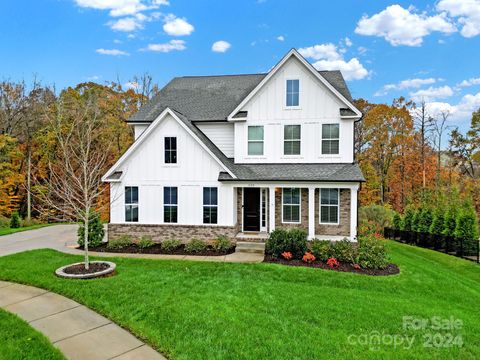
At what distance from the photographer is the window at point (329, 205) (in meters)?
14.2

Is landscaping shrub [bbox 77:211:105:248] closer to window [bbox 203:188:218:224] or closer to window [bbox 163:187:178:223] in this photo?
window [bbox 163:187:178:223]

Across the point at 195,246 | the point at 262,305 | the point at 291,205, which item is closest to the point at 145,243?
the point at 195,246

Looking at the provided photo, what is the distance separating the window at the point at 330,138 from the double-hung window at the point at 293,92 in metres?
1.78

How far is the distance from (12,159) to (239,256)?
26426 mm

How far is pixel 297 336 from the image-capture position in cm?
575

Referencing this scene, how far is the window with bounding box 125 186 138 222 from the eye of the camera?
14.4 m

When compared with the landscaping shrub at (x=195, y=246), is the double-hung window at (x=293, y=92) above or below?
above

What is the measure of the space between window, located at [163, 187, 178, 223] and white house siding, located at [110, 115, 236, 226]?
0.60 feet

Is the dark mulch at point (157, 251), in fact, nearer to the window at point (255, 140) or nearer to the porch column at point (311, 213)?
the porch column at point (311, 213)

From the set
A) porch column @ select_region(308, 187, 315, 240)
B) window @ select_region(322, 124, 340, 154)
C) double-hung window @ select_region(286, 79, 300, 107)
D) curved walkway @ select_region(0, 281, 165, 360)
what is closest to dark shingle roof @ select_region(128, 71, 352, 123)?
window @ select_region(322, 124, 340, 154)

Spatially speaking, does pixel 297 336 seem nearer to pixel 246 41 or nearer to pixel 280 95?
pixel 280 95

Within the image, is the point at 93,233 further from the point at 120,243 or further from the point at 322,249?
the point at 322,249

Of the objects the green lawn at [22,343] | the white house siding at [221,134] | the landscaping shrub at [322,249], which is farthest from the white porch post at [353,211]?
the green lawn at [22,343]

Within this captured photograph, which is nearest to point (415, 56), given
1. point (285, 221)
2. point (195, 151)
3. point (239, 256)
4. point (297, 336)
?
point (285, 221)
